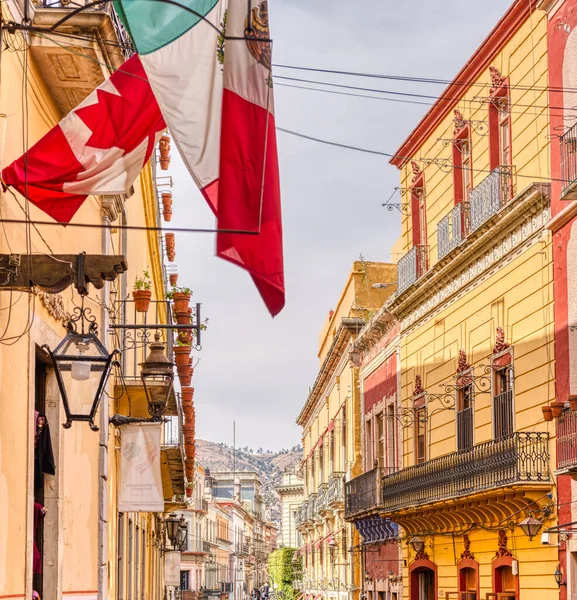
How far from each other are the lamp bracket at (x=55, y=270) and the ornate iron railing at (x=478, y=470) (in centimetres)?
967

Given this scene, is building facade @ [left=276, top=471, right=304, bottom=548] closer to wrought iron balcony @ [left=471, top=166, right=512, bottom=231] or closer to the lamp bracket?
wrought iron balcony @ [left=471, top=166, right=512, bottom=231]

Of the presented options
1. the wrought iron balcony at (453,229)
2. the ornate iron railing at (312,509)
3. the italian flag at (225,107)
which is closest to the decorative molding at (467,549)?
the wrought iron balcony at (453,229)

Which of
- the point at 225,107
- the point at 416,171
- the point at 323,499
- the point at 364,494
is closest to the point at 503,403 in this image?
the point at 416,171

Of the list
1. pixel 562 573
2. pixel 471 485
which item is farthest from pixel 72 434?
pixel 471 485

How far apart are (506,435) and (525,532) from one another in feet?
4.95

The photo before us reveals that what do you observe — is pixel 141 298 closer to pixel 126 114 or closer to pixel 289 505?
pixel 126 114

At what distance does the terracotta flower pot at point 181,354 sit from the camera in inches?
752

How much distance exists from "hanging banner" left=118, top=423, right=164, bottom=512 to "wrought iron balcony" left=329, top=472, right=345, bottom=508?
1860 cm

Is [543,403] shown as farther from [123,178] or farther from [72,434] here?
[123,178]

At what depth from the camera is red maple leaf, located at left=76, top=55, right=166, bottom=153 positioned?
655cm

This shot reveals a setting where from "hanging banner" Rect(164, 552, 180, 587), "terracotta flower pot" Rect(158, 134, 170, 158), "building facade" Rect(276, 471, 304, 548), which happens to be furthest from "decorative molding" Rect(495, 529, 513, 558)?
"building facade" Rect(276, 471, 304, 548)

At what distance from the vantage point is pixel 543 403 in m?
15.5

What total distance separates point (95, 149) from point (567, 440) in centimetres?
872

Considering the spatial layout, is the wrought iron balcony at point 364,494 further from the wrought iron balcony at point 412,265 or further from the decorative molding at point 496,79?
the decorative molding at point 496,79
